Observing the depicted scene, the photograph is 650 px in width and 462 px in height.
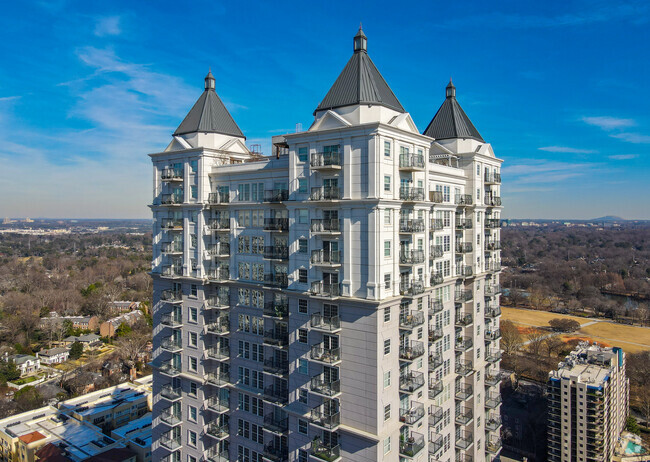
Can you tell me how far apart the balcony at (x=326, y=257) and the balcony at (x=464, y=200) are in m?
16.5

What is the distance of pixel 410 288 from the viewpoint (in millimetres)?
30891

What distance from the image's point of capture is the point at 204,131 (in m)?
39.9

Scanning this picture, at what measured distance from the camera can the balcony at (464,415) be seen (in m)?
40.8

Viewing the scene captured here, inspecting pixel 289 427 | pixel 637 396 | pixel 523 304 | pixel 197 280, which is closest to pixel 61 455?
pixel 197 280

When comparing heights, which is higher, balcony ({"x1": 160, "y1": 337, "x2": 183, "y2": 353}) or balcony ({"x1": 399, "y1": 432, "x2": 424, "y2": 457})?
balcony ({"x1": 160, "y1": 337, "x2": 183, "y2": 353})

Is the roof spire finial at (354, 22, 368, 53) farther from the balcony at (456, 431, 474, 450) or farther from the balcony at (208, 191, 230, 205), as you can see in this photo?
the balcony at (456, 431, 474, 450)

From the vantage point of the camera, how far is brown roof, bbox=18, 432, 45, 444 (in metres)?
63.8

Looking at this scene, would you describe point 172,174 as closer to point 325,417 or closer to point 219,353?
point 219,353

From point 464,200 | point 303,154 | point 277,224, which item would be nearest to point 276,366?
point 277,224

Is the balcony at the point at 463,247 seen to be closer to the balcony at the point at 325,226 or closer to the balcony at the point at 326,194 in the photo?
the balcony at the point at 325,226

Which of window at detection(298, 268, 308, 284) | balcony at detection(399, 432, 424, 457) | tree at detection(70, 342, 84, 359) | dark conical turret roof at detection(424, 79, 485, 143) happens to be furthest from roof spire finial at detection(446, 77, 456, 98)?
tree at detection(70, 342, 84, 359)

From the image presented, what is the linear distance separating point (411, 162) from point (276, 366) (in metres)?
19.6

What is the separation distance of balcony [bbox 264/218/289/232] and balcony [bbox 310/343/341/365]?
31.5ft

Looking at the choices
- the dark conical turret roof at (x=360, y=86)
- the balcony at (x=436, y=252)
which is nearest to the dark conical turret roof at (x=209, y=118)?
the dark conical turret roof at (x=360, y=86)
